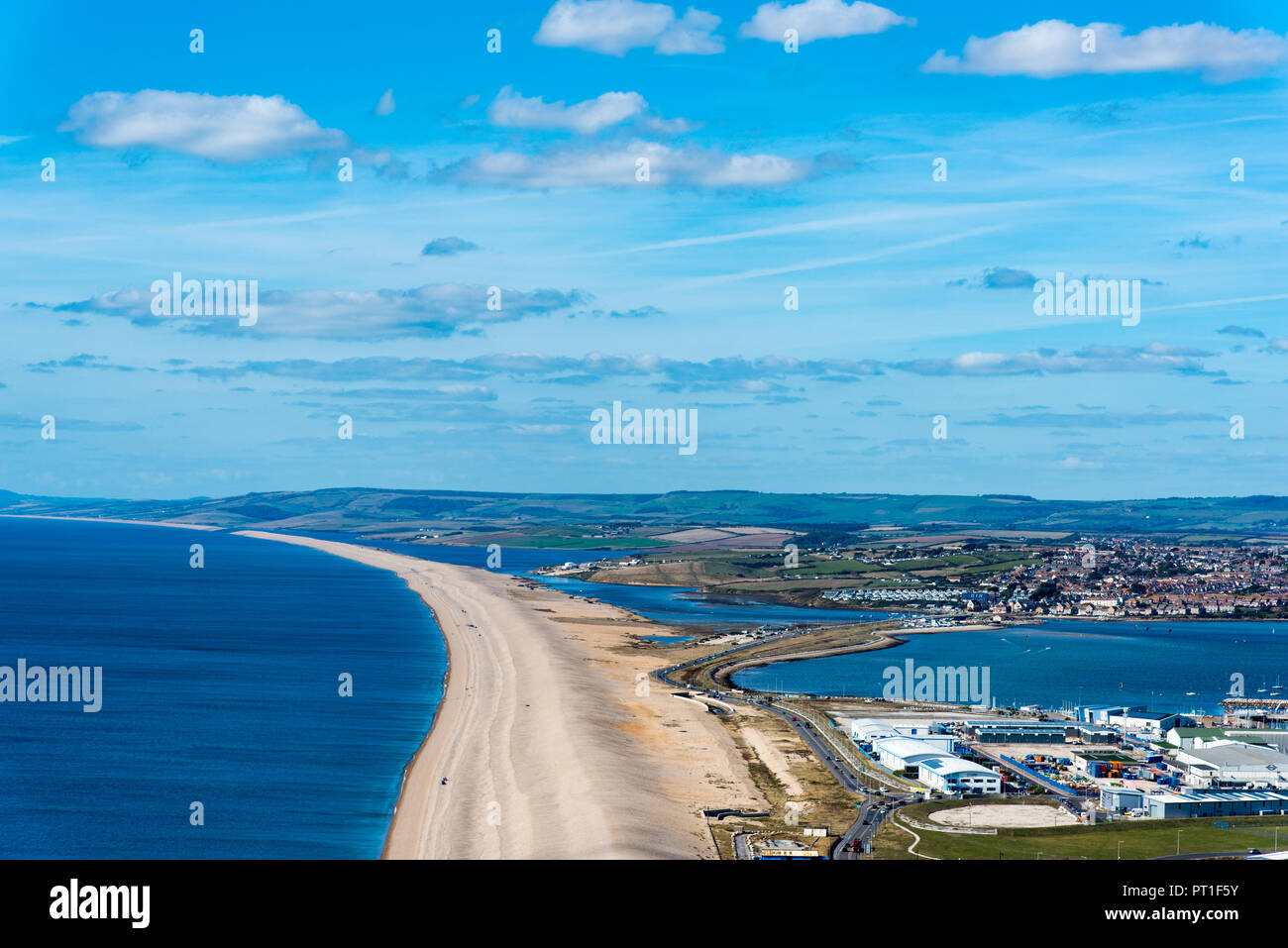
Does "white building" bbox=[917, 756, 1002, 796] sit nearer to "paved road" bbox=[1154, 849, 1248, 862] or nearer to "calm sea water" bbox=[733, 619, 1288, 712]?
"paved road" bbox=[1154, 849, 1248, 862]

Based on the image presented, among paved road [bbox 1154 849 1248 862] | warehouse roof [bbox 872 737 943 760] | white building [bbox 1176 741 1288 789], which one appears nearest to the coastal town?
white building [bbox 1176 741 1288 789]

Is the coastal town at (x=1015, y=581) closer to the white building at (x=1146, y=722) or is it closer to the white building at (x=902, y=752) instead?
the white building at (x=1146, y=722)

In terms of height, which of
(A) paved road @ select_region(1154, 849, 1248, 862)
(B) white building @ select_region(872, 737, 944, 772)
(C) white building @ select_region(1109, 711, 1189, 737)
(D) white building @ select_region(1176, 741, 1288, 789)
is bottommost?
(C) white building @ select_region(1109, 711, 1189, 737)

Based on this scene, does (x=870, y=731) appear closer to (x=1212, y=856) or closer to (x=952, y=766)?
(x=952, y=766)
